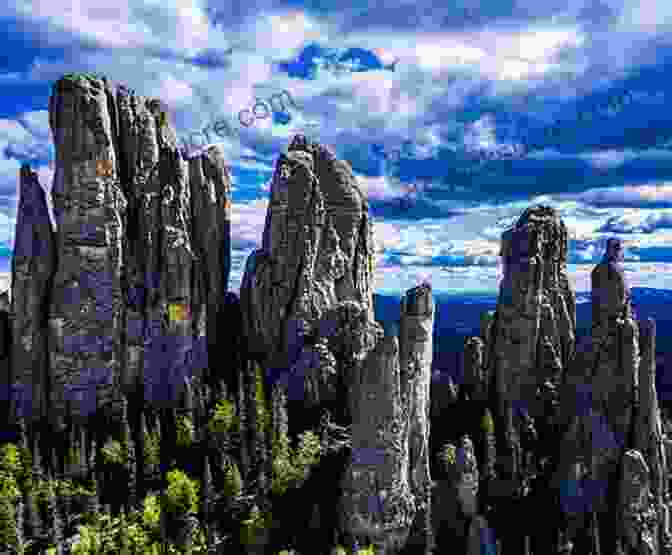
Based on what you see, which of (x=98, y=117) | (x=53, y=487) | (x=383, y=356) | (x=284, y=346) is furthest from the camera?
(x=284, y=346)

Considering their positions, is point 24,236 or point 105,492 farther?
point 24,236

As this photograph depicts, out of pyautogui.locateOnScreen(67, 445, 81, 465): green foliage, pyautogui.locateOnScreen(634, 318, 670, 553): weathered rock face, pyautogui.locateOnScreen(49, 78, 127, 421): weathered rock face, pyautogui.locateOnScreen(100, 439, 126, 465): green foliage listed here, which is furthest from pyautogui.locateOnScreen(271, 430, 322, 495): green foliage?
pyautogui.locateOnScreen(634, 318, 670, 553): weathered rock face

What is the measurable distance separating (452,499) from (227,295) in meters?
39.1

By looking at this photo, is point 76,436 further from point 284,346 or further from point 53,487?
point 284,346

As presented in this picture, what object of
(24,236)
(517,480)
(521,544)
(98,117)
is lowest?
(521,544)

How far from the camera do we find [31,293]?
71188 millimetres

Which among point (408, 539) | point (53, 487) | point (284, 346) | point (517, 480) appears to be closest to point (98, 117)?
point (284, 346)

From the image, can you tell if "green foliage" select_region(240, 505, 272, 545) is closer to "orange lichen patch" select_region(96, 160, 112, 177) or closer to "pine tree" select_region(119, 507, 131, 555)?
"pine tree" select_region(119, 507, 131, 555)

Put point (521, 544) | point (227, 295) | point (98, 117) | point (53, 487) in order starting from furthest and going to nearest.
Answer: point (227, 295)
point (98, 117)
point (53, 487)
point (521, 544)

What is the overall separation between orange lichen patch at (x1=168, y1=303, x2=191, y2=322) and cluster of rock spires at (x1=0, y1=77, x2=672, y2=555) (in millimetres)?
163

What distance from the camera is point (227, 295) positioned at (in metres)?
82.4

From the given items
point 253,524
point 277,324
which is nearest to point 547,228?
point 277,324

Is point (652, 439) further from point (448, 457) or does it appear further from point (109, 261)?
point (109, 261)

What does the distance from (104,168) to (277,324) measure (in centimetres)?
2615
